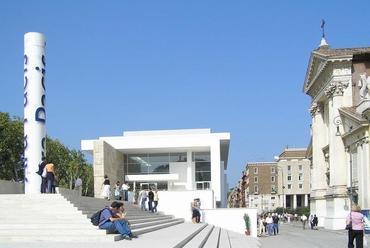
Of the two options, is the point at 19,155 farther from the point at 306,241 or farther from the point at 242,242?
the point at 242,242

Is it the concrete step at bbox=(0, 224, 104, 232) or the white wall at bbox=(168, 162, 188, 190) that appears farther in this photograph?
the white wall at bbox=(168, 162, 188, 190)

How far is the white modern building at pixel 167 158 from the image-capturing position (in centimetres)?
5128

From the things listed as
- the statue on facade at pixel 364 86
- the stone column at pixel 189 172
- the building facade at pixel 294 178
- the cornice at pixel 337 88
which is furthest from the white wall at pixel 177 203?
the building facade at pixel 294 178

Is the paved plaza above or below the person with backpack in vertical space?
below

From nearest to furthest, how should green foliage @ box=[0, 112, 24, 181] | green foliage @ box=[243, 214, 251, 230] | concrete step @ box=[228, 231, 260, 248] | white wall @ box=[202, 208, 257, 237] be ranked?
concrete step @ box=[228, 231, 260, 248]
green foliage @ box=[243, 214, 251, 230]
white wall @ box=[202, 208, 257, 237]
green foliage @ box=[0, 112, 24, 181]

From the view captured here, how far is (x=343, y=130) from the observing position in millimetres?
54250

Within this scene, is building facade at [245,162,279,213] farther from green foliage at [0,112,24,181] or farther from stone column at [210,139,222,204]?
stone column at [210,139,222,204]

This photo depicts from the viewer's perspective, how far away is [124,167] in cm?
5556

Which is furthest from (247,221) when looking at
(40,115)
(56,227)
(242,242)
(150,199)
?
(56,227)

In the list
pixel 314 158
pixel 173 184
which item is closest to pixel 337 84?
pixel 314 158

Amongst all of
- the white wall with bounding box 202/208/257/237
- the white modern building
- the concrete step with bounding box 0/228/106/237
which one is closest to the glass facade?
the white modern building

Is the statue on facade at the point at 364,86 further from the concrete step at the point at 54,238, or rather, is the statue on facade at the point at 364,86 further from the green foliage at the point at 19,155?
the concrete step at the point at 54,238

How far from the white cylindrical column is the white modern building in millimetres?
20418

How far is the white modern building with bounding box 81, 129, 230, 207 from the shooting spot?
5128cm
